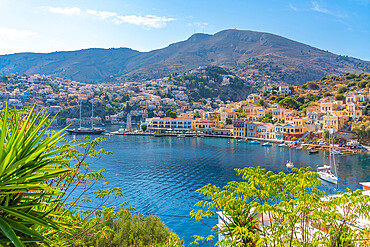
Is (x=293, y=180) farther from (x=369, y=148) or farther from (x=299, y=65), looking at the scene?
(x=299, y=65)

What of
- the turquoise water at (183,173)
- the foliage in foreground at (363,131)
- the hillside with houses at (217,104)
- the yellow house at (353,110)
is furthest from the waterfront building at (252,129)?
the foliage in foreground at (363,131)

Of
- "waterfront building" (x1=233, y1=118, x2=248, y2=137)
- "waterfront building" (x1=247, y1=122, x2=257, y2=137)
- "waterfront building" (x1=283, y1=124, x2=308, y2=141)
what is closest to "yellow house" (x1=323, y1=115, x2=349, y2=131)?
"waterfront building" (x1=283, y1=124, x2=308, y2=141)

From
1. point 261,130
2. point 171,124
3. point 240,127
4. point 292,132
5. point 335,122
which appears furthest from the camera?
point 171,124

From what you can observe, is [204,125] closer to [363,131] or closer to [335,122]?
Answer: [335,122]

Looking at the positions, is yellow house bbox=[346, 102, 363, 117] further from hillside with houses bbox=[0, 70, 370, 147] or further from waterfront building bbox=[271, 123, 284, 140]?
waterfront building bbox=[271, 123, 284, 140]

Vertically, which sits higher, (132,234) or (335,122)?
(335,122)

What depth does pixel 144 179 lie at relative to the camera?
71.3ft

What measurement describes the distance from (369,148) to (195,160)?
75.8ft

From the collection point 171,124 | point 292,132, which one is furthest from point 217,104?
point 292,132

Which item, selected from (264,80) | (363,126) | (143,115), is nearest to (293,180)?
(363,126)

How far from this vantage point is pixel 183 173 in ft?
77.7

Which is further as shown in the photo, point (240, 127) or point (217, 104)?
point (217, 104)

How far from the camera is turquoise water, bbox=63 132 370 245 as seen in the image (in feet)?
49.9

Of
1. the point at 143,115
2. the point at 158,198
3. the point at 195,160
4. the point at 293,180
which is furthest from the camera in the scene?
the point at 143,115
